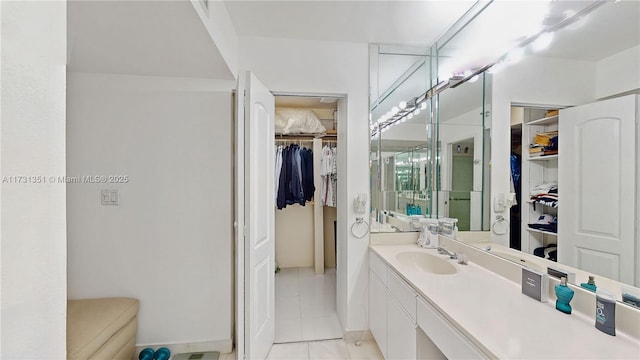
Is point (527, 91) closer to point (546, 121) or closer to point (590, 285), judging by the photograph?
point (546, 121)

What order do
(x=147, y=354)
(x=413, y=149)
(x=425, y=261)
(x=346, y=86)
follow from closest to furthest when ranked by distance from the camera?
(x=147, y=354) → (x=425, y=261) → (x=346, y=86) → (x=413, y=149)

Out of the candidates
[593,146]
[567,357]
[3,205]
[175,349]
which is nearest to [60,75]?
[3,205]

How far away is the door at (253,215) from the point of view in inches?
58.4

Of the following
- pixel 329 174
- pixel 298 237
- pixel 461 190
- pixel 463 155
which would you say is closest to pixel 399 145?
pixel 463 155

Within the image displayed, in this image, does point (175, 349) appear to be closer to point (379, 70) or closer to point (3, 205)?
point (3, 205)

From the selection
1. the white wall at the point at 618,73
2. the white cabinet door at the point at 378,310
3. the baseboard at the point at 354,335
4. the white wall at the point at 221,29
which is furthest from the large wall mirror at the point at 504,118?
the white wall at the point at 221,29

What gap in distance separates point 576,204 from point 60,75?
5.32 ft

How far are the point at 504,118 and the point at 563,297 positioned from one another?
3.02 feet

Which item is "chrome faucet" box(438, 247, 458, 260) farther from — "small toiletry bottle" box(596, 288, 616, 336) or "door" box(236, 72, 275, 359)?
"door" box(236, 72, 275, 359)

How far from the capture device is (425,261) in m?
1.80

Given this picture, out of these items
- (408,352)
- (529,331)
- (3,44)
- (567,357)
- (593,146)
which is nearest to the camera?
(3,44)

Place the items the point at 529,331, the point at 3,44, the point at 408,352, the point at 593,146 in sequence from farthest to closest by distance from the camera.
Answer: the point at 408,352
the point at 593,146
the point at 529,331
the point at 3,44

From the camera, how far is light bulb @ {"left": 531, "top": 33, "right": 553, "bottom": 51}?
1174 millimetres

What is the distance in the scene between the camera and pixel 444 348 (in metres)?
1.02
